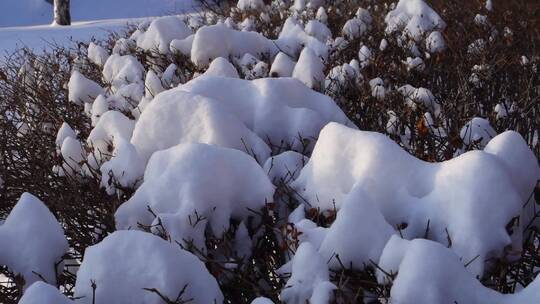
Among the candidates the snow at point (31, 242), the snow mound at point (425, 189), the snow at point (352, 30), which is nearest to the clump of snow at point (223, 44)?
the snow at point (352, 30)

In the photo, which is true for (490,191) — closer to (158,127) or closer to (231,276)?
(231,276)

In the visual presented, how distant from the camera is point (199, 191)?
1.98 m

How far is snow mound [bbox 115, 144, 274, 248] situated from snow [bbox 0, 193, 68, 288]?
316mm

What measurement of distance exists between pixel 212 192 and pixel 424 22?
4.13m

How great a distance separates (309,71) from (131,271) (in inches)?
86.3

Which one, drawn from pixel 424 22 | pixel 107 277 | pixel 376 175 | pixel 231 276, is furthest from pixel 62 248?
pixel 424 22

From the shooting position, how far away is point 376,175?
1.88 metres

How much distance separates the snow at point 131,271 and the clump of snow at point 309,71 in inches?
83.7

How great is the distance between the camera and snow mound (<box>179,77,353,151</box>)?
8.84ft

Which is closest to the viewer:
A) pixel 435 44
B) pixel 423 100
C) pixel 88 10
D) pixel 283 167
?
pixel 283 167

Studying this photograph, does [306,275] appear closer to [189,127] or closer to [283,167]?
[283,167]

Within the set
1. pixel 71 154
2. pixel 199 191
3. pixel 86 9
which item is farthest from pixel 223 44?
pixel 86 9

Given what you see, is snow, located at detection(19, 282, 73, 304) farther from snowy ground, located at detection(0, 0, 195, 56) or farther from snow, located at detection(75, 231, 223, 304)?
snowy ground, located at detection(0, 0, 195, 56)

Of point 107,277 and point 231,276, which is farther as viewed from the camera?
point 231,276
